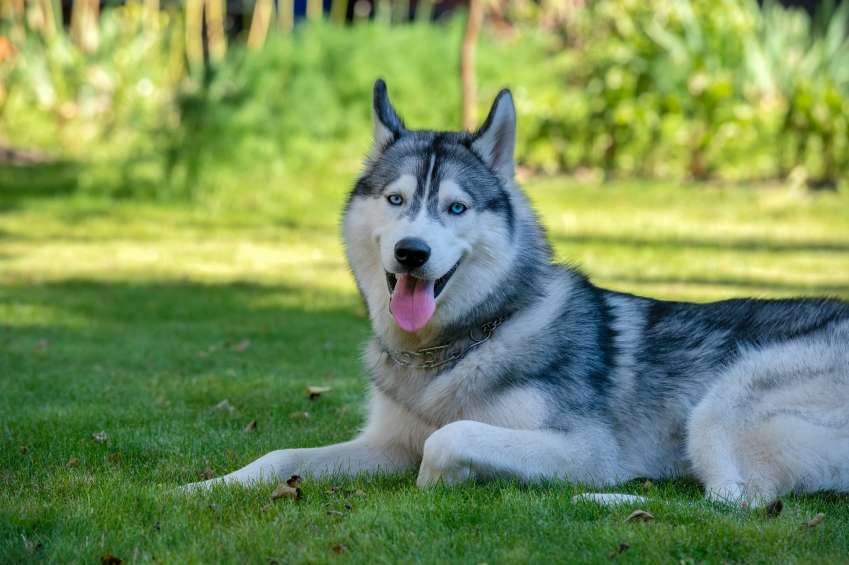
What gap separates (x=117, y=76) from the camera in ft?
53.1

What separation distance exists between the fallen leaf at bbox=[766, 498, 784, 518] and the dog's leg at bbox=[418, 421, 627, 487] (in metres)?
0.72

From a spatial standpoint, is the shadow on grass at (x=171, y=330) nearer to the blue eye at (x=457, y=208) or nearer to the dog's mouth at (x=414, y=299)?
the dog's mouth at (x=414, y=299)

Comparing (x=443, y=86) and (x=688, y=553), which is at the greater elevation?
(x=443, y=86)

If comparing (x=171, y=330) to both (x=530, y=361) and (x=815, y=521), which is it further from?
(x=815, y=521)

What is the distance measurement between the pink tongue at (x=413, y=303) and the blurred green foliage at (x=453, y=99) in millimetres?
8491

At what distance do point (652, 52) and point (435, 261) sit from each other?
35.9 ft

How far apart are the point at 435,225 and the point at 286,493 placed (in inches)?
50.5

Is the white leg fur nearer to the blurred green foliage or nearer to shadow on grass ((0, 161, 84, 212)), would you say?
the blurred green foliage

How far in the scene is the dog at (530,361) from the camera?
346 cm

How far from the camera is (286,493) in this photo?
343 centimetres

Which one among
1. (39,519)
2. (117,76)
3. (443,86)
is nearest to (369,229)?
(39,519)

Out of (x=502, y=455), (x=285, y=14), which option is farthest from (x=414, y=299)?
(x=285, y=14)

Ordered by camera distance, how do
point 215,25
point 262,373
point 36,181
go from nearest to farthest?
point 262,373
point 36,181
point 215,25

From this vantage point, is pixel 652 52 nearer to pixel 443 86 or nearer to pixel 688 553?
pixel 443 86
